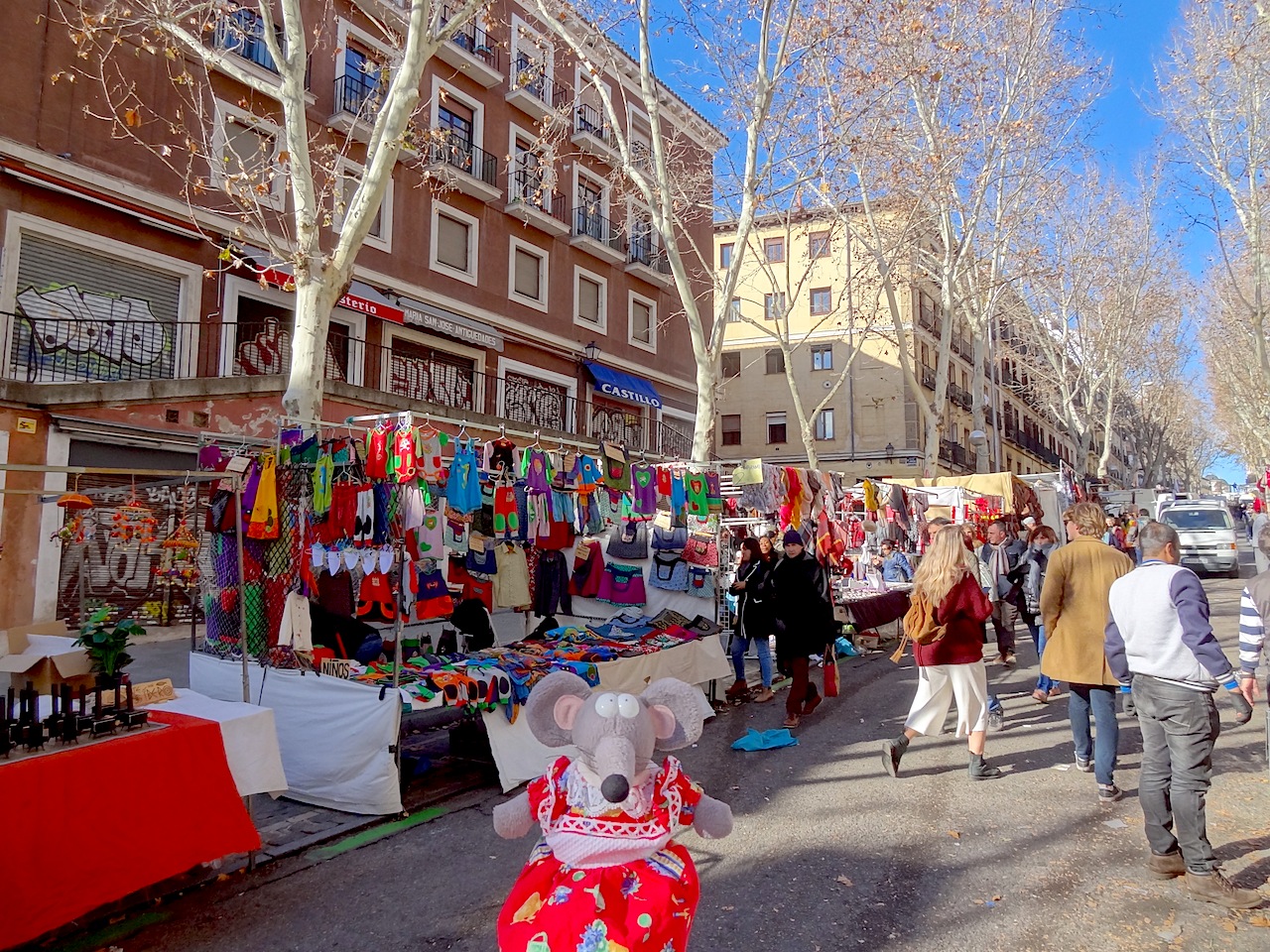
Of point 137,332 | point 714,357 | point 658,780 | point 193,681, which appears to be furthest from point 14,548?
point 658,780

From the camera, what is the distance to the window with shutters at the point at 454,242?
64.5 feet

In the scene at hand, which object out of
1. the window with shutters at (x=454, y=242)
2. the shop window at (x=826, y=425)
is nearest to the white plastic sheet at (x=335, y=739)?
the window with shutters at (x=454, y=242)

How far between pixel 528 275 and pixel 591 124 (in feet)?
18.1

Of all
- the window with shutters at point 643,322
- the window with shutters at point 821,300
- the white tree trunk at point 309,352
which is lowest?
the white tree trunk at point 309,352

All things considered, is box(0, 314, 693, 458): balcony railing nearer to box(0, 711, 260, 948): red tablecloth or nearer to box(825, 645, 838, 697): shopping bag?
box(0, 711, 260, 948): red tablecloth

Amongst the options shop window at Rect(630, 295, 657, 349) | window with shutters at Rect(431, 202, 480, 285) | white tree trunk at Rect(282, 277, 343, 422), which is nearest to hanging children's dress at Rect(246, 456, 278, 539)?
white tree trunk at Rect(282, 277, 343, 422)

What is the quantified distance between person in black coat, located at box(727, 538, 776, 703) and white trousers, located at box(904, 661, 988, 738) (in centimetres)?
242

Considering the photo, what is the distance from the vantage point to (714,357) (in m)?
13.1

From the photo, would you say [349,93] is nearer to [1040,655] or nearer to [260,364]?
[260,364]

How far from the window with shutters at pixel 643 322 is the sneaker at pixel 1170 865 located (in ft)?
74.6

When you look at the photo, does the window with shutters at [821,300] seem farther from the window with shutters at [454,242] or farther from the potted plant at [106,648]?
the potted plant at [106,648]

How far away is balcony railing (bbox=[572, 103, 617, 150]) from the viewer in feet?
78.3

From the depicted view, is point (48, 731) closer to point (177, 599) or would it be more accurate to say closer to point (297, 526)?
point (297, 526)

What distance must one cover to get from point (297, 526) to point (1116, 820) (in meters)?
6.13
